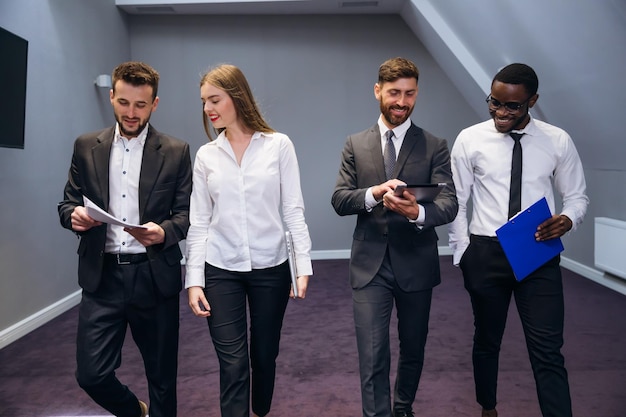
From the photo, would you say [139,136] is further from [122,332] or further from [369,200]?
[369,200]

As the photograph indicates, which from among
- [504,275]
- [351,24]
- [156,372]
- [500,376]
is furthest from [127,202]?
[351,24]

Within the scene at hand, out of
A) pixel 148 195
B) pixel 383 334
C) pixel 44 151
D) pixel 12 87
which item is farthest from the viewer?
pixel 44 151

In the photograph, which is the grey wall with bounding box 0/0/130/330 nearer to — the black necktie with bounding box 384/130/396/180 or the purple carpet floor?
the purple carpet floor

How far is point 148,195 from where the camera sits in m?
2.02

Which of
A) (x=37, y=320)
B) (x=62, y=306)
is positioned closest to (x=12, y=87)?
(x=37, y=320)

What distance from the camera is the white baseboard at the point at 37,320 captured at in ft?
13.3

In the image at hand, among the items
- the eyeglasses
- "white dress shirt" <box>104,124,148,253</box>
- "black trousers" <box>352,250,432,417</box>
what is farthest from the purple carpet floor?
the eyeglasses

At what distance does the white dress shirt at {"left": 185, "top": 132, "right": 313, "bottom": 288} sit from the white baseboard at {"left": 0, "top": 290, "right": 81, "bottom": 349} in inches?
108

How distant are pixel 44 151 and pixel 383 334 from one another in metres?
3.74

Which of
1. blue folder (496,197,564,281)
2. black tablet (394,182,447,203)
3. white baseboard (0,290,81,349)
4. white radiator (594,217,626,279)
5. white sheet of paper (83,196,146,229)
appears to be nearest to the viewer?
white sheet of paper (83,196,146,229)

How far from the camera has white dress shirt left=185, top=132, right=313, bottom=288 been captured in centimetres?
204

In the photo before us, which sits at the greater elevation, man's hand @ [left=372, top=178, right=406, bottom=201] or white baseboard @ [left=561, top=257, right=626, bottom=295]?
man's hand @ [left=372, top=178, right=406, bottom=201]

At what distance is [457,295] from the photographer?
17.0ft

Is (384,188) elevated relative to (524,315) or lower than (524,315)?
elevated
